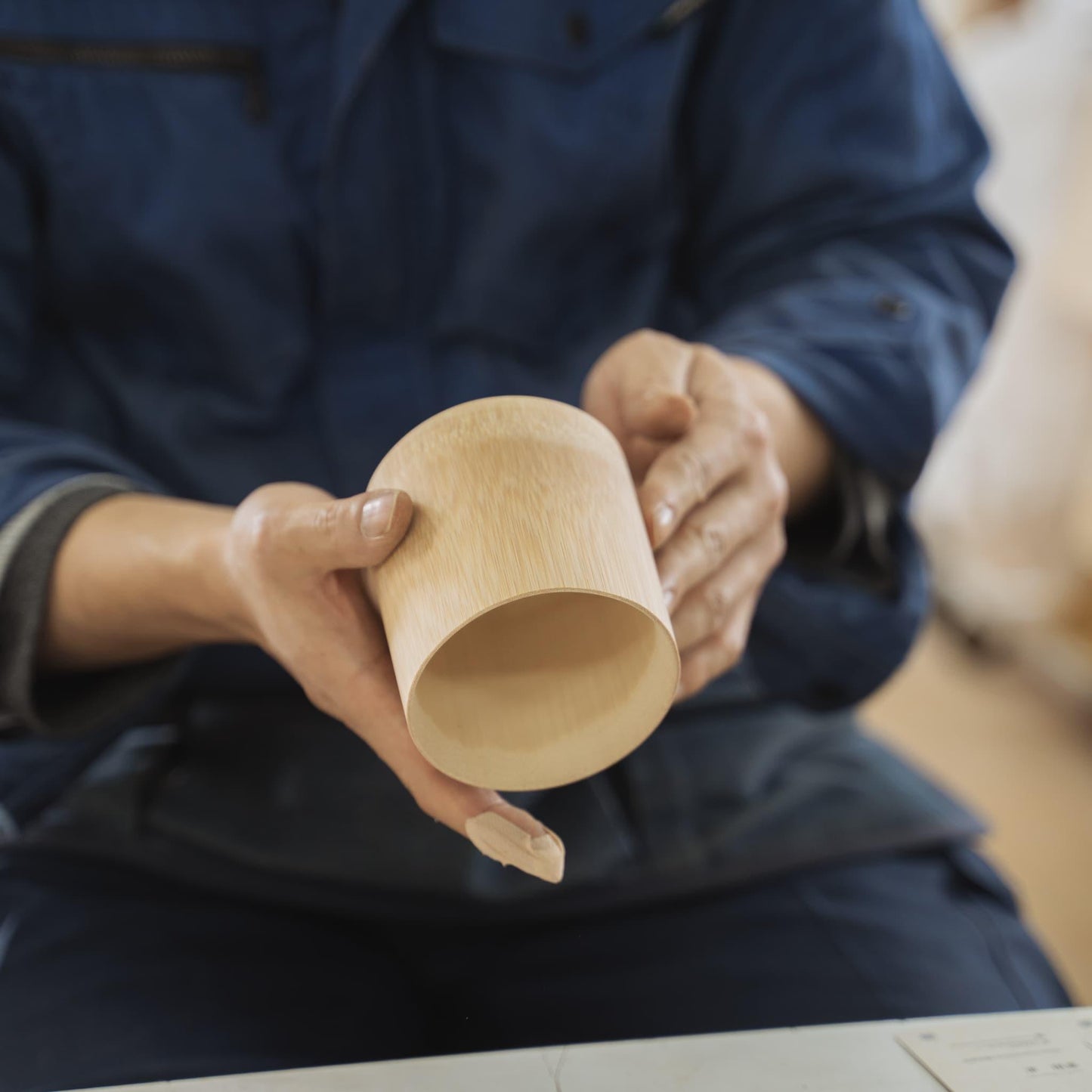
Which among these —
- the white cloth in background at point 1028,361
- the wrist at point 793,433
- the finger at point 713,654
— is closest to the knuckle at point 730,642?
the finger at point 713,654

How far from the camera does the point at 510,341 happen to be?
612 mm

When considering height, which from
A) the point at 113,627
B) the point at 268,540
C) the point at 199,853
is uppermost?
the point at 268,540

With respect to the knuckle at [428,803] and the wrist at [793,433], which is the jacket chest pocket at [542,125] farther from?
the knuckle at [428,803]

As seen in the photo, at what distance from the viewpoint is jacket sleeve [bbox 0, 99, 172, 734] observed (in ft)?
1.48

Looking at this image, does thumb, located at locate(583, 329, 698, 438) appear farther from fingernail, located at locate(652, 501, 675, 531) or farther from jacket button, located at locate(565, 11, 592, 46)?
jacket button, located at locate(565, 11, 592, 46)

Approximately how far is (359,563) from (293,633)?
5 centimetres

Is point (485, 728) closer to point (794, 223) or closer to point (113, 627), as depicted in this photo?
point (113, 627)

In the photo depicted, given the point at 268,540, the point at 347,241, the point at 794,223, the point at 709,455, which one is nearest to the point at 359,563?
the point at 268,540

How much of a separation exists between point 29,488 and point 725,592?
31cm

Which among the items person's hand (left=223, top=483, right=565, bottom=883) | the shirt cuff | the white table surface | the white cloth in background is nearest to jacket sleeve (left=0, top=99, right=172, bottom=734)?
the shirt cuff

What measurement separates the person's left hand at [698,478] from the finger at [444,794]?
0.34ft

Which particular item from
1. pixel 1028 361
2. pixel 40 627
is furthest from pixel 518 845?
pixel 1028 361

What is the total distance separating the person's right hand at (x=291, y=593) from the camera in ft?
1.17

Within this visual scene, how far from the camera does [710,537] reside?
430 millimetres
